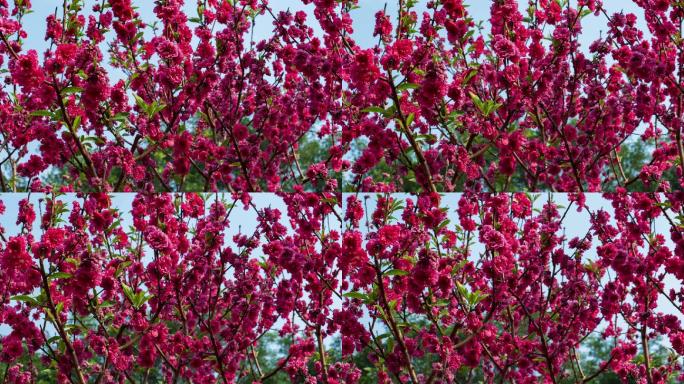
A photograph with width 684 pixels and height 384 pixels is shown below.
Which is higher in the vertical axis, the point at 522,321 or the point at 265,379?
the point at 522,321

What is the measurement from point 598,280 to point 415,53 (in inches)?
77.8

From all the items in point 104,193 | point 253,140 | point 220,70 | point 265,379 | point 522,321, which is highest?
point 220,70

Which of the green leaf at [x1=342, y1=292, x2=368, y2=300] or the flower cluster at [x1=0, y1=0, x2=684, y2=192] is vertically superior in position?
the flower cluster at [x1=0, y1=0, x2=684, y2=192]

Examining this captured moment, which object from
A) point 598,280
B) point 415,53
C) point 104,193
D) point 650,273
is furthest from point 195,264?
point 650,273

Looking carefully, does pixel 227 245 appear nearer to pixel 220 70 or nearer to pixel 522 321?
pixel 220 70

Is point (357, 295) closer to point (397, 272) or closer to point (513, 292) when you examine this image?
point (397, 272)

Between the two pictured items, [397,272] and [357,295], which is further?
[357,295]

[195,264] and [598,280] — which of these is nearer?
[195,264]

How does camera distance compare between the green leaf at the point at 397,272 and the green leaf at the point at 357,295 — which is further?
the green leaf at the point at 357,295

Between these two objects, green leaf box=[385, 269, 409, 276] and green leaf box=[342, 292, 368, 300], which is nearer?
green leaf box=[385, 269, 409, 276]

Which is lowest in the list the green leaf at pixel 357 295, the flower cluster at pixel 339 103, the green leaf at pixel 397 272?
the green leaf at pixel 357 295

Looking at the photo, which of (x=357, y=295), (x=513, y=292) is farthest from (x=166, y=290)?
(x=513, y=292)

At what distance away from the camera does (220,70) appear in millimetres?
4148

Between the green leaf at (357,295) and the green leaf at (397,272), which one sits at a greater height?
the green leaf at (397,272)
